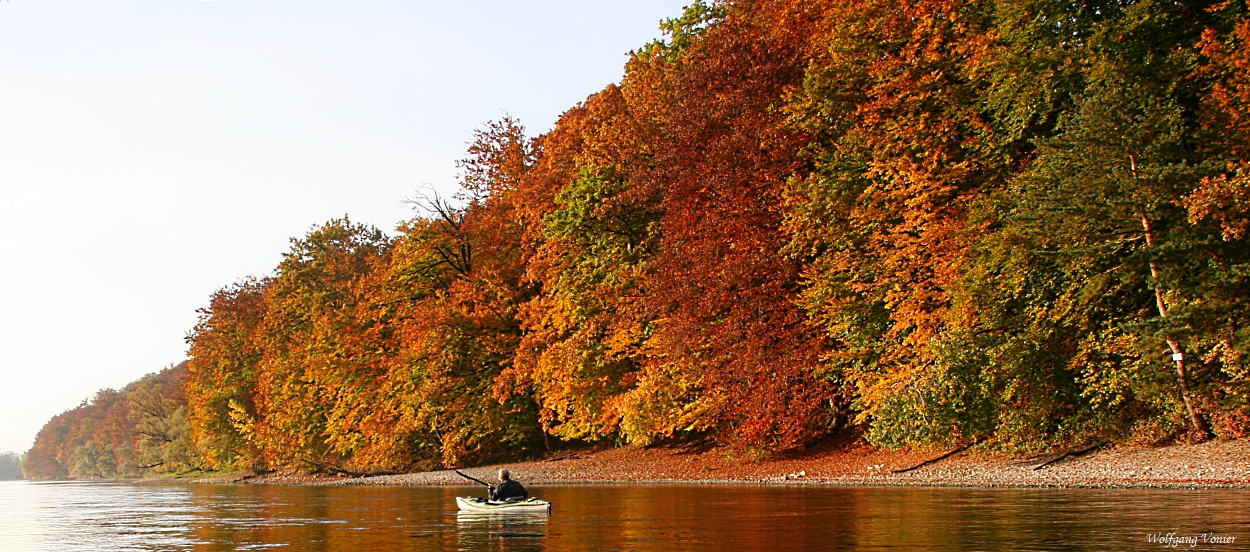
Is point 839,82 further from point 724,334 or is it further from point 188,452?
point 188,452

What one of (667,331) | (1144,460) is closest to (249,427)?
(667,331)

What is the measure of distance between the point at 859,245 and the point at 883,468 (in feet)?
22.7

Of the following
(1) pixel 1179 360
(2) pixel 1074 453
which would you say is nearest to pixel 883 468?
(2) pixel 1074 453

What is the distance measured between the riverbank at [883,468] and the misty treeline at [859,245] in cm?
103

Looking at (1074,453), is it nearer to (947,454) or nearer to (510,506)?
(947,454)

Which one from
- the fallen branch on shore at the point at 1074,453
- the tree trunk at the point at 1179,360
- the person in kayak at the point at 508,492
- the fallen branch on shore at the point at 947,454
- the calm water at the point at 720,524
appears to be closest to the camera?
the calm water at the point at 720,524

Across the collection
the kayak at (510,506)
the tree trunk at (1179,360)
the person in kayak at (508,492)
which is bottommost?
the kayak at (510,506)

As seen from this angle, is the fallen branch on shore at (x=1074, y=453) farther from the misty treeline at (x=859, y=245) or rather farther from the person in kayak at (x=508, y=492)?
the person in kayak at (x=508, y=492)

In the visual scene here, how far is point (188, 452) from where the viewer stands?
93.1 m

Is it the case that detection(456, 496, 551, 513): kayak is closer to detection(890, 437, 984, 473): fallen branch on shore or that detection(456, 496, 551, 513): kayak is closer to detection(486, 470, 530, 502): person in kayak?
detection(486, 470, 530, 502): person in kayak

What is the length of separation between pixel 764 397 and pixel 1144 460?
11.9 metres

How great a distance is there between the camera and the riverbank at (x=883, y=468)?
26.2m

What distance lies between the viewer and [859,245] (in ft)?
115

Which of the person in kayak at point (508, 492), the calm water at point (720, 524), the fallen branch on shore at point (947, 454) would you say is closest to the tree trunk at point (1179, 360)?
the calm water at point (720, 524)
